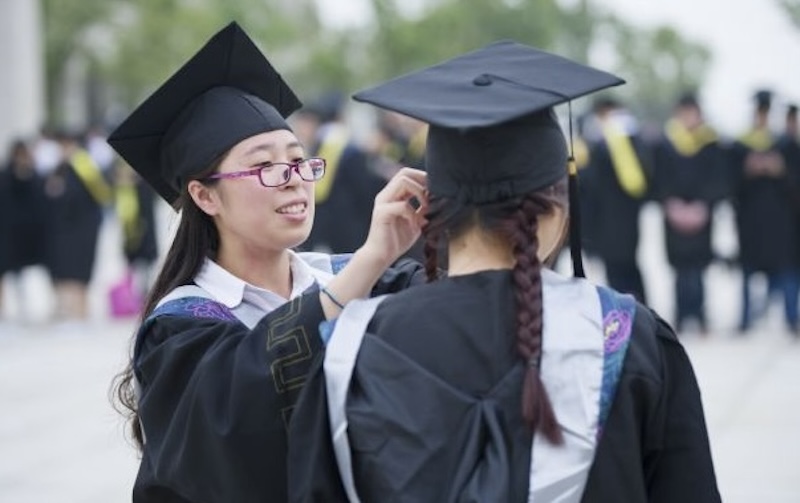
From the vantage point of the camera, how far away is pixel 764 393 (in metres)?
8.69

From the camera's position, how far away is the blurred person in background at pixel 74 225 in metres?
13.5

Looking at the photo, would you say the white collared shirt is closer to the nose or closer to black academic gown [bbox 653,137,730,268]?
the nose

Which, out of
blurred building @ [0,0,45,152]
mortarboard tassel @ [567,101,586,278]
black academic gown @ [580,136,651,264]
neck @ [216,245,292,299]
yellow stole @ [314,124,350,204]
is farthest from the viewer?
blurred building @ [0,0,45,152]

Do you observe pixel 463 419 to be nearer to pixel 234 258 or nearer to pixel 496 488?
pixel 496 488

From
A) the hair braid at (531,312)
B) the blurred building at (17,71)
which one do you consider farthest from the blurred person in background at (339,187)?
the blurred building at (17,71)

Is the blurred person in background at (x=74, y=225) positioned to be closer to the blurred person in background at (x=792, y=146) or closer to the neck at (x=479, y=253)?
the blurred person in background at (x=792, y=146)

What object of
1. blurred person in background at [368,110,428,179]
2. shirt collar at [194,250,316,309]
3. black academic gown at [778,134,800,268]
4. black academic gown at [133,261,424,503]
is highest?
shirt collar at [194,250,316,309]

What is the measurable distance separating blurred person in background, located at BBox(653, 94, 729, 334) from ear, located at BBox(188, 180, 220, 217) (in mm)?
8476

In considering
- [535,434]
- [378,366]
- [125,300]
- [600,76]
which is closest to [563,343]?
[535,434]

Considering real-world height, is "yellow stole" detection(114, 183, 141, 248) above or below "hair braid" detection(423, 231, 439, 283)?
below

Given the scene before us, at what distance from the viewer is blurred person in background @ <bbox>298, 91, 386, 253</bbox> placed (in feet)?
40.0

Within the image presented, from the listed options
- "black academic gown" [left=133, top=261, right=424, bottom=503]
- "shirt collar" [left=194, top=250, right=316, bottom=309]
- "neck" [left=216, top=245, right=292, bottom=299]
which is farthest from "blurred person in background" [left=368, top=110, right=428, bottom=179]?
"black academic gown" [left=133, top=261, right=424, bottom=503]

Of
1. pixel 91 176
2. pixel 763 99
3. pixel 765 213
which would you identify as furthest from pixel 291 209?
pixel 91 176

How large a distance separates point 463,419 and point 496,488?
120 mm
